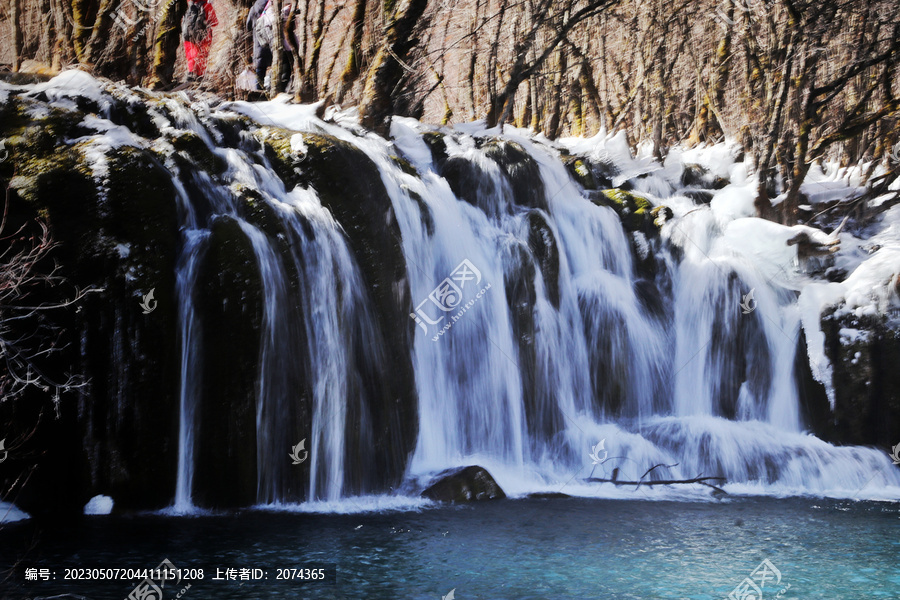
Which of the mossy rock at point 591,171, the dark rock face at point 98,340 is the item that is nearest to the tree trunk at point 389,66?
the mossy rock at point 591,171

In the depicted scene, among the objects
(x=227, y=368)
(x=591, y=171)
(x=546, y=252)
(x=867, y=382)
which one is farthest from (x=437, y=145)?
(x=867, y=382)

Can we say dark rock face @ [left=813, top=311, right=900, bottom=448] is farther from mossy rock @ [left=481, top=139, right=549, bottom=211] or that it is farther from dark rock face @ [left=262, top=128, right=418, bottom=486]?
dark rock face @ [left=262, top=128, right=418, bottom=486]

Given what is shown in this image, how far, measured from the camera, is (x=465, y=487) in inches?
300

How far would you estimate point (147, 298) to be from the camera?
673 centimetres

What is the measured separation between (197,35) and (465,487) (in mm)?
8763

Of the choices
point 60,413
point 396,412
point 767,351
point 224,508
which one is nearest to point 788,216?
point 767,351

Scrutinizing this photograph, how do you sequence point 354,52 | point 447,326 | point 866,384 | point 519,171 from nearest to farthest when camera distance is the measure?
point 447,326 → point 866,384 → point 519,171 → point 354,52

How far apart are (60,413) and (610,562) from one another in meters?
4.46

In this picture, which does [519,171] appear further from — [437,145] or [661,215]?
[661,215]

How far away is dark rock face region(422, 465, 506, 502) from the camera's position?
297 inches

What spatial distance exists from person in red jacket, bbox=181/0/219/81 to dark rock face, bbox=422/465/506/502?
319 inches

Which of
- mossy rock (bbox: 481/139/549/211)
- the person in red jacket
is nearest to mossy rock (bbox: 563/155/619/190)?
mossy rock (bbox: 481/139/549/211)

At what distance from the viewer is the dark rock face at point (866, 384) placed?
377 inches

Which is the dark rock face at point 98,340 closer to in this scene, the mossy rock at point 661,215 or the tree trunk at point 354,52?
the tree trunk at point 354,52
